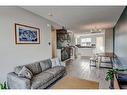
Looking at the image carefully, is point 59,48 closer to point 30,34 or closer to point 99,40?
point 30,34

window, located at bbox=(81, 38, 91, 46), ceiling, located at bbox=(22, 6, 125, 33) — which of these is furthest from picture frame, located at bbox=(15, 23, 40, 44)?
window, located at bbox=(81, 38, 91, 46)

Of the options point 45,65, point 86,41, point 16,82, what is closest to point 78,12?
point 45,65

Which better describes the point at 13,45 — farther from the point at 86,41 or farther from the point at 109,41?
the point at 86,41

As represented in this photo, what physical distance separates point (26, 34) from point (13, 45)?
62cm

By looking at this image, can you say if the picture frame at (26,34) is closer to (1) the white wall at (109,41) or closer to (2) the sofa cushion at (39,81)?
(2) the sofa cushion at (39,81)

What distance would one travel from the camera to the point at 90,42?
13.1 m

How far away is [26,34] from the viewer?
11.4 ft

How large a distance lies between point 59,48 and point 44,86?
169 inches

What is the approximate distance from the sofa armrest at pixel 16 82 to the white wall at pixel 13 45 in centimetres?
19

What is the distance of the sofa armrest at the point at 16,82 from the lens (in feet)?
8.14

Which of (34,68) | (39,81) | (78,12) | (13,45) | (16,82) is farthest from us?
(78,12)

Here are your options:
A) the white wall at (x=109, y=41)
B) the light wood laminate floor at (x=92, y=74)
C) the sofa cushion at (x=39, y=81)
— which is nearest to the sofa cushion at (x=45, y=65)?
the sofa cushion at (x=39, y=81)

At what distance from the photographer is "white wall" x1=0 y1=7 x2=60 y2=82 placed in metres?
2.73

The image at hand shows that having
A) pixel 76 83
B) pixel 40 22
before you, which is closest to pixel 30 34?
pixel 40 22
